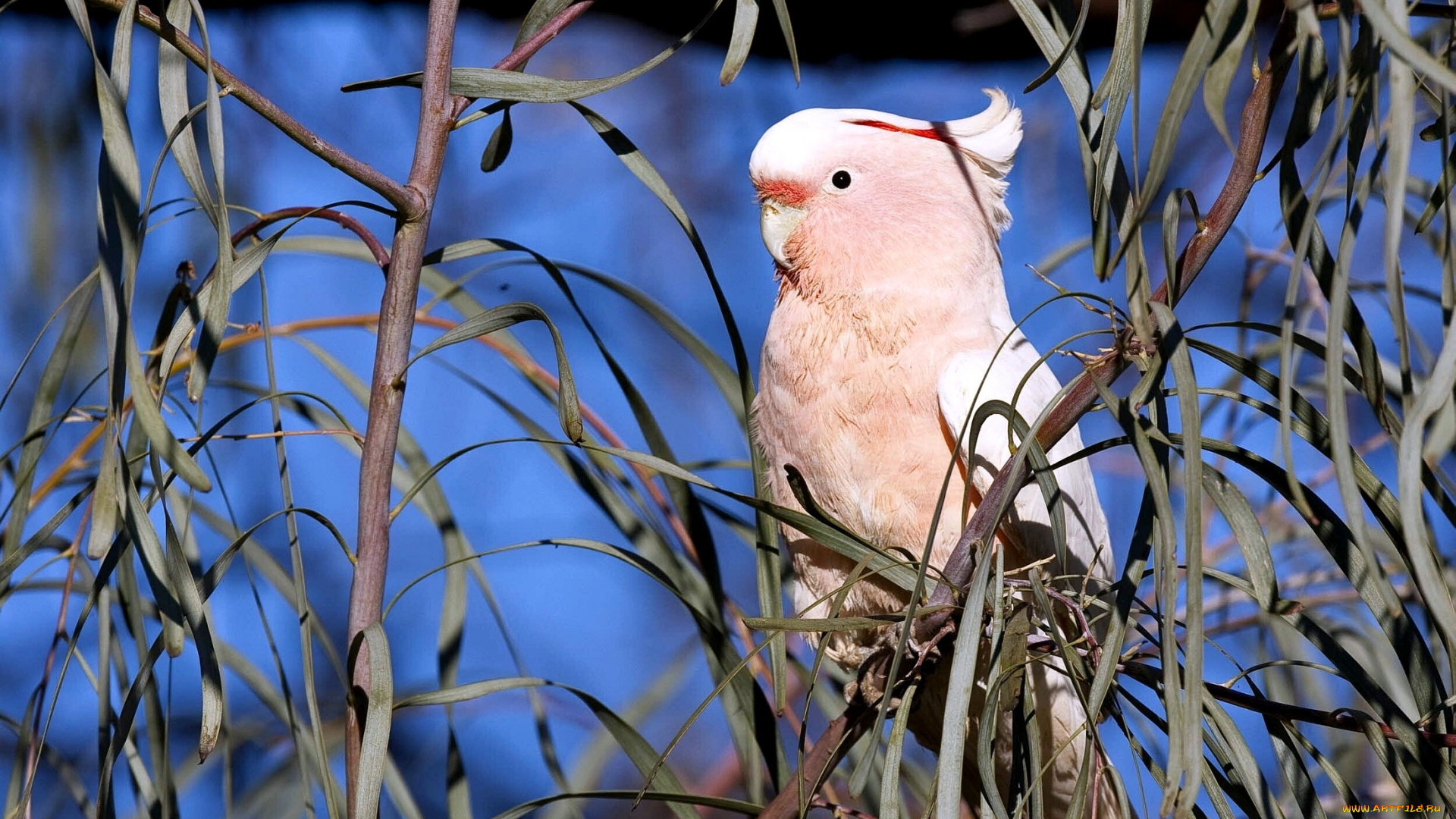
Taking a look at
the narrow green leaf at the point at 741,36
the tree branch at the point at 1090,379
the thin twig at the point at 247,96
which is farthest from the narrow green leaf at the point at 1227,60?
the thin twig at the point at 247,96

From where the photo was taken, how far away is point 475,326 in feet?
2.12

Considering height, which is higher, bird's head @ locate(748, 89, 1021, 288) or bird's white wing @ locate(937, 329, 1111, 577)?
bird's head @ locate(748, 89, 1021, 288)

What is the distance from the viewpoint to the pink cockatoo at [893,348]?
3.44 ft

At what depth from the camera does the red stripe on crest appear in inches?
43.9

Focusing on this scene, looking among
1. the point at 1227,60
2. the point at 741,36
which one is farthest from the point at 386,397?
the point at 1227,60

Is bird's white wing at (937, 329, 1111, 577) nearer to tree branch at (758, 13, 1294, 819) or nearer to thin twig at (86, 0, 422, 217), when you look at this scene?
tree branch at (758, 13, 1294, 819)

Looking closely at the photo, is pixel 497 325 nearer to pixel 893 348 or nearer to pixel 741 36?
pixel 741 36

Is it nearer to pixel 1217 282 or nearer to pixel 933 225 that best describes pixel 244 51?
pixel 933 225

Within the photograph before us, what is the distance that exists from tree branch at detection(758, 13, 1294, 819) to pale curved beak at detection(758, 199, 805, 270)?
54 centimetres

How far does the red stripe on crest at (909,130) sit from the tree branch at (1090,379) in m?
0.58

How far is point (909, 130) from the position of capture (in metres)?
1.12

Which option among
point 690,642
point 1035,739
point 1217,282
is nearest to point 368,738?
point 1035,739

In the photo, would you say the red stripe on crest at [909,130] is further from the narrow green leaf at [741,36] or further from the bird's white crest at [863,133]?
the narrow green leaf at [741,36]

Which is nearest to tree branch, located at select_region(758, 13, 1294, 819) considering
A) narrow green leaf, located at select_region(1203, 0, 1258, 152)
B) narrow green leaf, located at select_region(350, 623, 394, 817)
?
narrow green leaf, located at select_region(1203, 0, 1258, 152)
